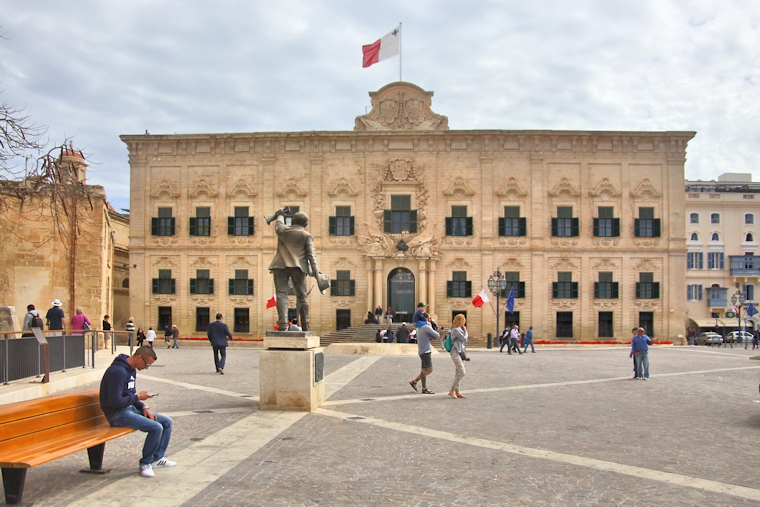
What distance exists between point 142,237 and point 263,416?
1332 inches

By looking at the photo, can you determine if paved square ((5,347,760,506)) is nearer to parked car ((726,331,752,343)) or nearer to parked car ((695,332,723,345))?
parked car ((695,332,723,345))

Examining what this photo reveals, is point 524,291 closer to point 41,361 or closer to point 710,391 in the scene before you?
point 710,391

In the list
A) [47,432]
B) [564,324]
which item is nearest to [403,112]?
[564,324]

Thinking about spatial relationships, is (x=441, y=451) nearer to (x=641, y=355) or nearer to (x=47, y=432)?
(x=47, y=432)

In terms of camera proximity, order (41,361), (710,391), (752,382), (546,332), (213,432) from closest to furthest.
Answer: (213,432) → (41,361) → (710,391) → (752,382) → (546,332)

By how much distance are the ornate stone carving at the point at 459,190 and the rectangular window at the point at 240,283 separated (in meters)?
13.3

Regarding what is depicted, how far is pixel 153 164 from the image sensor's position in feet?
135

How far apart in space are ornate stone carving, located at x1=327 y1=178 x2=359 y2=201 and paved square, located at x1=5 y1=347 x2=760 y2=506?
26315 mm

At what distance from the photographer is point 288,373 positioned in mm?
10430

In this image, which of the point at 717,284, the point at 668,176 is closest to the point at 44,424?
the point at 668,176

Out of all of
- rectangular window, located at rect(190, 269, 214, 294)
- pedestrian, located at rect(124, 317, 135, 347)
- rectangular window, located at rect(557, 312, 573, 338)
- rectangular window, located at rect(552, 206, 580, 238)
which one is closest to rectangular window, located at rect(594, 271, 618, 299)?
rectangular window, located at rect(557, 312, 573, 338)

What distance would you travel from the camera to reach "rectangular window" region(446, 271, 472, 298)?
3947 cm

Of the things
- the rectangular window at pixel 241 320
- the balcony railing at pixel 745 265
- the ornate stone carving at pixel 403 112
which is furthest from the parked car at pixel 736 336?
the rectangular window at pixel 241 320

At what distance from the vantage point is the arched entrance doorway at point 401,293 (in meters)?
39.6
